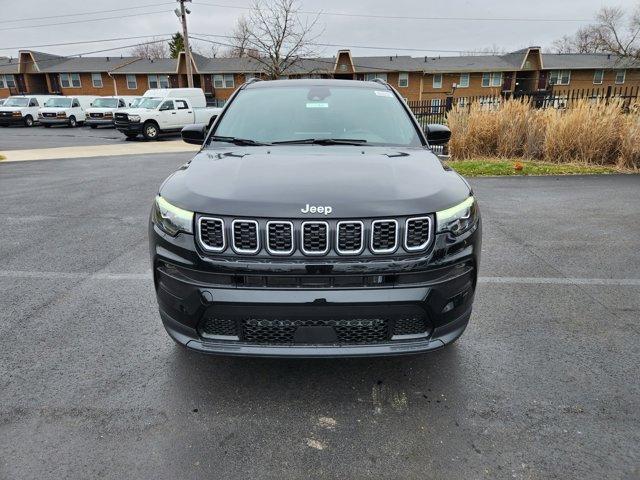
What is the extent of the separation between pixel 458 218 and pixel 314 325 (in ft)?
3.11

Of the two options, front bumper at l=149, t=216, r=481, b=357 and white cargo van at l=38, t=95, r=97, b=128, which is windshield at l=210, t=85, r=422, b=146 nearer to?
front bumper at l=149, t=216, r=481, b=357

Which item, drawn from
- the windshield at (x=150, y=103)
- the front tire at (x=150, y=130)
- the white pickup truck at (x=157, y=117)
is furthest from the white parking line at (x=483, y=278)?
the windshield at (x=150, y=103)

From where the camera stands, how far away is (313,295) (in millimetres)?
2256

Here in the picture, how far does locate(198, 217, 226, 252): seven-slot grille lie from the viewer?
2.29m

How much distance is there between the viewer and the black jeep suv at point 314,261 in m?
2.26

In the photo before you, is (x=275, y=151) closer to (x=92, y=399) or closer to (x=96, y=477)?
(x=92, y=399)

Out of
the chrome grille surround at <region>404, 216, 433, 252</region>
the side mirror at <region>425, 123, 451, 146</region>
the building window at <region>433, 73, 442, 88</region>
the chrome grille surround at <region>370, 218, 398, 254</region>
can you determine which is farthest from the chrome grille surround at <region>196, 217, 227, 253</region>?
the building window at <region>433, 73, 442, 88</region>

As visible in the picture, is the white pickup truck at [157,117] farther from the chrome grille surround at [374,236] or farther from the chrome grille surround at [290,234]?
the chrome grille surround at [374,236]

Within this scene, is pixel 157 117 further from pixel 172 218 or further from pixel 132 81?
pixel 132 81

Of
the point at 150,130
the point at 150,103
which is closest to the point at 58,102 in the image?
the point at 150,103

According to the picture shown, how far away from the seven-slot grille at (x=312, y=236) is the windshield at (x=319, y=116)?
133cm

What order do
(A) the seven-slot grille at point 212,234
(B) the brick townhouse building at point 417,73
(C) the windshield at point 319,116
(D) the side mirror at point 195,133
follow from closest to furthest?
(A) the seven-slot grille at point 212,234 < (C) the windshield at point 319,116 < (D) the side mirror at point 195,133 < (B) the brick townhouse building at point 417,73

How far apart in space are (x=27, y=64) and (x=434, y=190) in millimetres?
65010

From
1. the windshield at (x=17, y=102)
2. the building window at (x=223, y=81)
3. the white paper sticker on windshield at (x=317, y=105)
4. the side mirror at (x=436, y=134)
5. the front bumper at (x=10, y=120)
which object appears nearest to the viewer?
the white paper sticker on windshield at (x=317, y=105)
